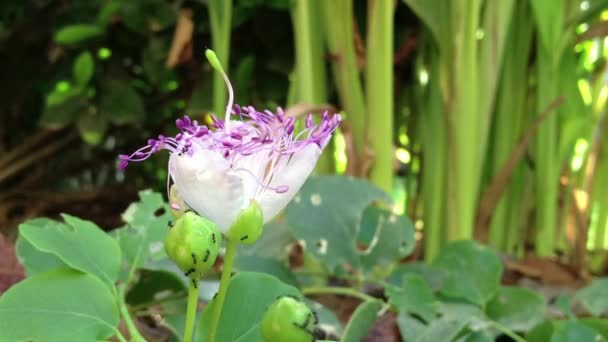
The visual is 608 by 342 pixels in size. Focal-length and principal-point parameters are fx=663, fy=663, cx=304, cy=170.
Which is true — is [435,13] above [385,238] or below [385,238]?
above

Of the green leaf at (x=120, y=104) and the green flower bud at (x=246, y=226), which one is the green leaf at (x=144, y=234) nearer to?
the green flower bud at (x=246, y=226)

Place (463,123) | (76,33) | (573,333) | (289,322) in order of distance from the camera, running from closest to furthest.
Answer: (289,322)
(573,333)
(463,123)
(76,33)

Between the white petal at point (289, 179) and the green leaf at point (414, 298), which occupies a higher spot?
the white petal at point (289, 179)

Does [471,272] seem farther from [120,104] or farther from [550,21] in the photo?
[120,104]

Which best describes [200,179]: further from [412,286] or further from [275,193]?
[412,286]

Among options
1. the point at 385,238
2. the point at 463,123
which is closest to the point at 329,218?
the point at 385,238

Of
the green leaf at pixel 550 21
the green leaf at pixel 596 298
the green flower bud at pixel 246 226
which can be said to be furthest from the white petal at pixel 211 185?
the green leaf at pixel 550 21
